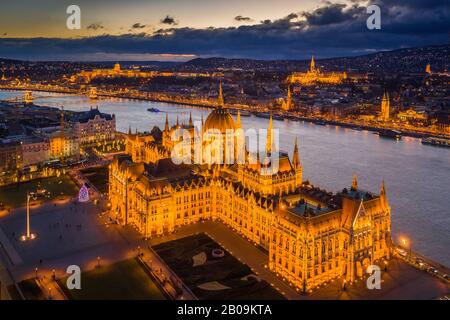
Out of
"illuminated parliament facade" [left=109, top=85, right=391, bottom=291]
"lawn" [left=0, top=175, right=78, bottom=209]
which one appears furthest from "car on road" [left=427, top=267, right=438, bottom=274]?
"lawn" [left=0, top=175, right=78, bottom=209]

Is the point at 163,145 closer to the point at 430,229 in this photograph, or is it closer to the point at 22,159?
the point at 22,159

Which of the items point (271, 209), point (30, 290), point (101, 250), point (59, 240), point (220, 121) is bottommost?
point (30, 290)

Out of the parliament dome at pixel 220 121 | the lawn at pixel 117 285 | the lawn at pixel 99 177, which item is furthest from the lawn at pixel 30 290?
the parliament dome at pixel 220 121

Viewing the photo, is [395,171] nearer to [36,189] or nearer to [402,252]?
[402,252]

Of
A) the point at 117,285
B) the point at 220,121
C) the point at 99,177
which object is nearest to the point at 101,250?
the point at 117,285

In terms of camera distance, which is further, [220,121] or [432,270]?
[220,121]
